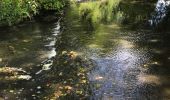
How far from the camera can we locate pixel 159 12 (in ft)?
90.1

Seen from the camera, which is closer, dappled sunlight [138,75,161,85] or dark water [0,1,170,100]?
dark water [0,1,170,100]

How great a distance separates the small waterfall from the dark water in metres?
0.57

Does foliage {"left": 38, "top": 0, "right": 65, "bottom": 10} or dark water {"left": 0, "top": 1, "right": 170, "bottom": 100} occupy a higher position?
foliage {"left": 38, "top": 0, "right": 65, "bottom": 10}

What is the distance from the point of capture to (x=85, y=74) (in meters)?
15.3

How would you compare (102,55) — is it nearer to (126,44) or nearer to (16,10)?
(126,44)

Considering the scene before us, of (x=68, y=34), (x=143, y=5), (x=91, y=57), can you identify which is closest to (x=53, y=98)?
(x=91, y=57)

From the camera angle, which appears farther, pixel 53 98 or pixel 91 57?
pixel 91 57

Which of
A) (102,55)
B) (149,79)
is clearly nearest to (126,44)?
(102,55)

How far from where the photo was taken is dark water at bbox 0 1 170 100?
13.6m

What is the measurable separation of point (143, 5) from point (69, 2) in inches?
279

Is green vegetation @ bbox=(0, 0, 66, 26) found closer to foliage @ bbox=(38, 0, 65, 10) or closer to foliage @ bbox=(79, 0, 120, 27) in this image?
foliage @ bbox=(38, 0, 65, 10)

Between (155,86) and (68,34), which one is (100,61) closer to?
(155,86)

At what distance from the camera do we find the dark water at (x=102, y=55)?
1364 centimetres

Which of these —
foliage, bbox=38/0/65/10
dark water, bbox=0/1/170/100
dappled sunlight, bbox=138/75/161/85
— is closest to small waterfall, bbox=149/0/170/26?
dark water, bbox=0/1/170/100
